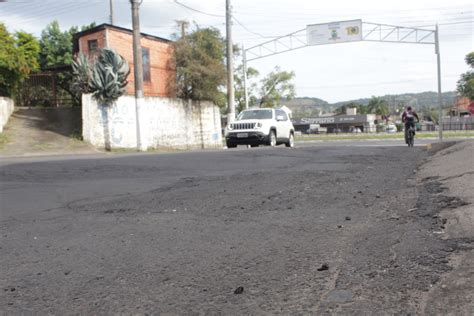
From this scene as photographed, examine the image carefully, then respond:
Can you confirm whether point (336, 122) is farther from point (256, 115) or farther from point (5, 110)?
point (5, 110)

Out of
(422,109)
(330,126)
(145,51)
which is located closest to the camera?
(145,51)

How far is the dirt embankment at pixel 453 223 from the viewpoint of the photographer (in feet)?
10.1

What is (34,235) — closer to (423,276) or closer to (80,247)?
(80,247)

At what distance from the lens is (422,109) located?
172625mm

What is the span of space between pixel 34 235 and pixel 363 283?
3480 mm

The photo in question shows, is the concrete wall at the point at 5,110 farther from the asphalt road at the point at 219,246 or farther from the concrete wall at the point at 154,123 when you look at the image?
the asphalt road at the point at 219,246

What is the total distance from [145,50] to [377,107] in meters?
133

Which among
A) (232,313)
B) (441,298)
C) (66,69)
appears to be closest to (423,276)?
(441,298)

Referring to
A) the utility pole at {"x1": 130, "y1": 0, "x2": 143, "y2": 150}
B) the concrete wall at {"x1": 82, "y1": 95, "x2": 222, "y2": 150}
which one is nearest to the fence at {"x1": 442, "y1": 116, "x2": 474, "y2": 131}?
the concrete wall at {"x1": 82, "y1": 95, "x2": 222, "y2": 150}

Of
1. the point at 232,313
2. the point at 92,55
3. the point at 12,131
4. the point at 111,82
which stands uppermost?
the point at 92,55

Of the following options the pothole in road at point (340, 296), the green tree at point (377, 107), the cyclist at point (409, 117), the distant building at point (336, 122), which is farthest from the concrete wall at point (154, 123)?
the green tree at point (377, 107)

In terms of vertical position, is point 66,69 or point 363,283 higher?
point 66,69

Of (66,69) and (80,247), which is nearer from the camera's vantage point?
(80,247)

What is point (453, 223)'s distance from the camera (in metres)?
4.88
